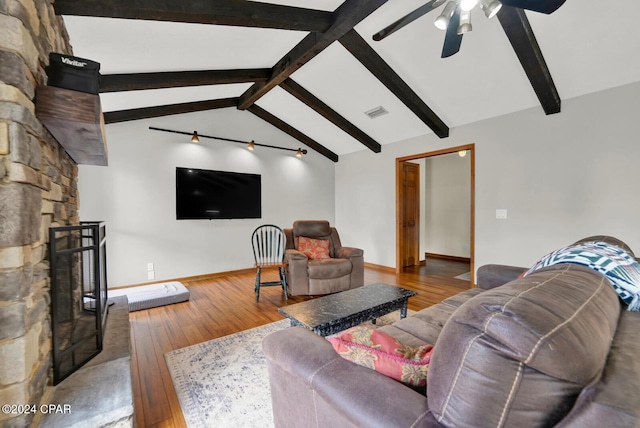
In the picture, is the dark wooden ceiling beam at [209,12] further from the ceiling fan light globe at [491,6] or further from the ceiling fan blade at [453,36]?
the ceiling fan light globe at [491,6]

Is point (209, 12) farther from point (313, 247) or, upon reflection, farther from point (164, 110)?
point (313, 247)

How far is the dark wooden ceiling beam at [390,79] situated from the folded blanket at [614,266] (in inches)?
110

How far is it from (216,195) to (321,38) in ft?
9.37

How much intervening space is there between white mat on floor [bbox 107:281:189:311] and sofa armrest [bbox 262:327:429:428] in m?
2.62

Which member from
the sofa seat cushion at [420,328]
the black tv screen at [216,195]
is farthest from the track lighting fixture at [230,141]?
the sofa seat cushion at [420,328]

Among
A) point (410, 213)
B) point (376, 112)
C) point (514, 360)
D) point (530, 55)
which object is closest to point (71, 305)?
point (514, 360)

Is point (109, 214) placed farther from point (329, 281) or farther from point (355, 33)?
point (355, 33)

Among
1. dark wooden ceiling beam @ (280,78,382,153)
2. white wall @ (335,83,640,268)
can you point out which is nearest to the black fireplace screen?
dark wooden ceiling beam @ (280,78,382,153)

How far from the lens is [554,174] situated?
3191mm

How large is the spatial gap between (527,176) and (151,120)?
5.24m

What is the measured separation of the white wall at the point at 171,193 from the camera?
12.1 ft

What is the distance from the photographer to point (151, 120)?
3967mm

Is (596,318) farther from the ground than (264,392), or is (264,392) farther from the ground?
(596,318)

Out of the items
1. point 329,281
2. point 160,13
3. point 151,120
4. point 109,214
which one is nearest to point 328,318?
point 329,281
